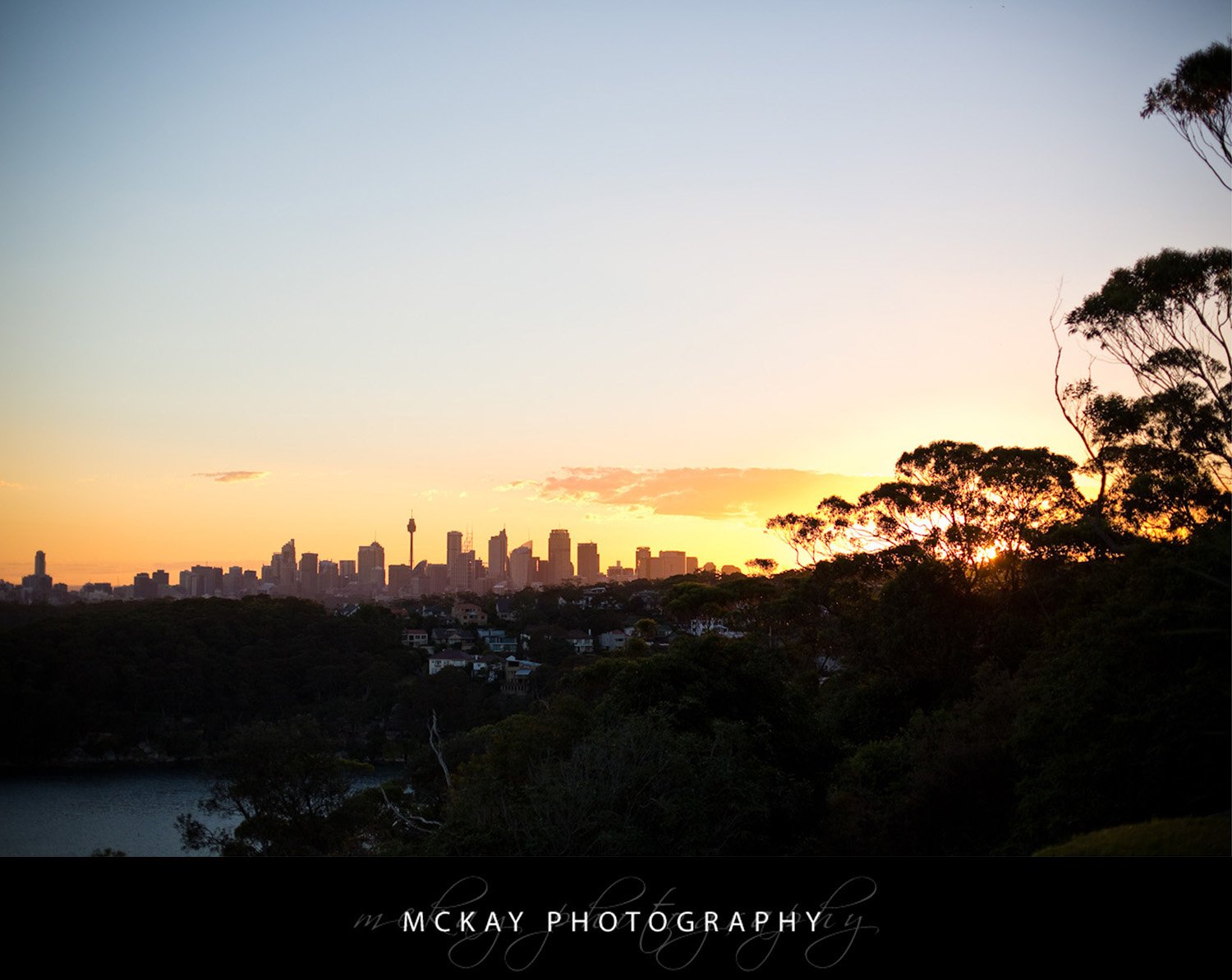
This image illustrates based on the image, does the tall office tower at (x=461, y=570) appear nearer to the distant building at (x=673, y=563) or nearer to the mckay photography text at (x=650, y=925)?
the distant building at (x=673, y=563)

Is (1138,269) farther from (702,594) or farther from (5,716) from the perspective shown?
(5,716)

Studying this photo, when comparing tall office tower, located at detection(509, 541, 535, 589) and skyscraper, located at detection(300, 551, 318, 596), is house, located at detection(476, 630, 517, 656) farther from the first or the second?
skyscraper, located at detection(300, 551, 318, 596)

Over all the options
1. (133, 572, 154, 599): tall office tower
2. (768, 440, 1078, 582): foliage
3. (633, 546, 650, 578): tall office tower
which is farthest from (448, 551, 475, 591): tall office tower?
(768, 440, 1078, 582): foliage

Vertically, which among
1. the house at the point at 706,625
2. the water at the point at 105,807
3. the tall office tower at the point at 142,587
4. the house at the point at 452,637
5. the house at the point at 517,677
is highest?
the tall office tower at the point at 142,587

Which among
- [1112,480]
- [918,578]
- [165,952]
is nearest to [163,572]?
[918,578]

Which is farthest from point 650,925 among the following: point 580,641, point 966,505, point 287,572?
point 580,641

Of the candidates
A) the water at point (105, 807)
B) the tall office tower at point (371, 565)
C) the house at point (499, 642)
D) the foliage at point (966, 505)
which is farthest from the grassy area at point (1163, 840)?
the tall office tower at point (371, 565)

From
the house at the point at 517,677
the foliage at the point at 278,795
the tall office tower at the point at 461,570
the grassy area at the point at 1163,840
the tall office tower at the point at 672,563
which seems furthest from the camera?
the tall office tower at the point at 672,563
